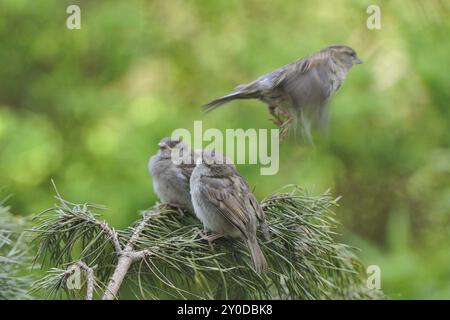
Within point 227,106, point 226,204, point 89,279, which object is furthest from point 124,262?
point 227,106

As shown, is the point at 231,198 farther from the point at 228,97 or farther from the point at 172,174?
the point at 172,174

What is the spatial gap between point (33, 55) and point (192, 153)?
117 inches

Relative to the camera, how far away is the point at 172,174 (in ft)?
7.89

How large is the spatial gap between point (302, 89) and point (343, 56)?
0.36 meters

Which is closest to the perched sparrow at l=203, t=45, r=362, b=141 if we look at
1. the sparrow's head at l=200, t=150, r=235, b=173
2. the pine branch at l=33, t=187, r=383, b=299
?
the sparrow's head at l=200, t=150, r=235, b=173

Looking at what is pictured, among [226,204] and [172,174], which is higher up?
[172,174]

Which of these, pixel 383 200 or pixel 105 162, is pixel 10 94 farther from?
pixel 383 200

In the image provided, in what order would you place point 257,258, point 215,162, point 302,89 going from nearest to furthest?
point 257,258 < point 215,162 < point 302,89

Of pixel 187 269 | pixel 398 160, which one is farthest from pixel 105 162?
pixel 187 269

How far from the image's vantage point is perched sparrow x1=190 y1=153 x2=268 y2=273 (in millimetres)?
1516

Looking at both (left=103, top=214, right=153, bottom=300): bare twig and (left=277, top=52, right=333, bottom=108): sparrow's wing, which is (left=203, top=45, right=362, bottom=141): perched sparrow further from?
(left=103, top=214, right=153, bottom=300): bare twig

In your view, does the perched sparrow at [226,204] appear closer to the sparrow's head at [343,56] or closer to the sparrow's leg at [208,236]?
the sparrow's leg at [208,236]

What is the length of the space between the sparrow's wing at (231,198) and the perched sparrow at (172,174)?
13 cm

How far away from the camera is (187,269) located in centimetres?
141
